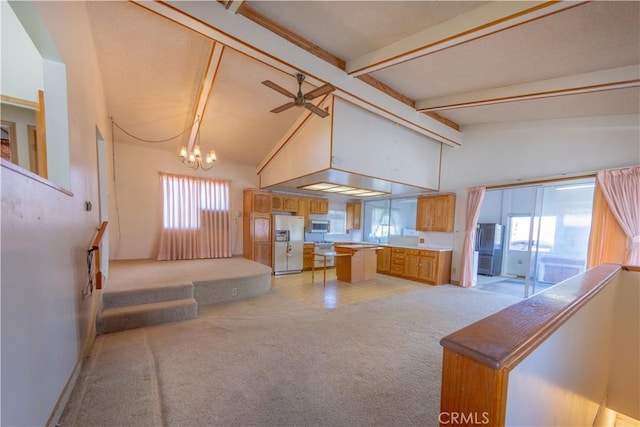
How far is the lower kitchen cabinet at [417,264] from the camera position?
5.86m

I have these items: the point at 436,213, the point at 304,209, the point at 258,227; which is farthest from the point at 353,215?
the point at 258,227

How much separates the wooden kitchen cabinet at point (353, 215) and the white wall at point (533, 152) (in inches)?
114

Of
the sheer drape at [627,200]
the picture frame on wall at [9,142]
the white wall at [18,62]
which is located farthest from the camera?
the sheer drape at [627,200]

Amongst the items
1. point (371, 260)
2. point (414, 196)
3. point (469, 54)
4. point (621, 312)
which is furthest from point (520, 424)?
point (414, 196)

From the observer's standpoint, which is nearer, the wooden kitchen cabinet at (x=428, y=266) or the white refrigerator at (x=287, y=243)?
the wooden kitchen cabinet at (x=428, y=266)

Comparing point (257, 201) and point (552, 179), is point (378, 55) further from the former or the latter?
point (257, 201)

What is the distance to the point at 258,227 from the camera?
249 inches

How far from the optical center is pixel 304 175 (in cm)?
473

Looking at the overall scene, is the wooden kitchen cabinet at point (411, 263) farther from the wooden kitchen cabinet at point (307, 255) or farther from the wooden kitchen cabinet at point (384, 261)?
the wooden kitchen cabinet at point (307, 255)

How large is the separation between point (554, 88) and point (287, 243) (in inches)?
227

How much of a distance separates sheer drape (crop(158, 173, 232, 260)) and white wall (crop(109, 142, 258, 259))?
249 millimetres

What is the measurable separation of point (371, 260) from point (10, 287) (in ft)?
19.1

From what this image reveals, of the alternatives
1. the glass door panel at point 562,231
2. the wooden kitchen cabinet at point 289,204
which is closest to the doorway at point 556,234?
the glass door panel at point 562,231

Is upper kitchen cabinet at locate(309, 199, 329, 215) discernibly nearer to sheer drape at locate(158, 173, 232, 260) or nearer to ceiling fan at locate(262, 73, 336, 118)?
sheer drape at locate(158, 173, 232, 260)
